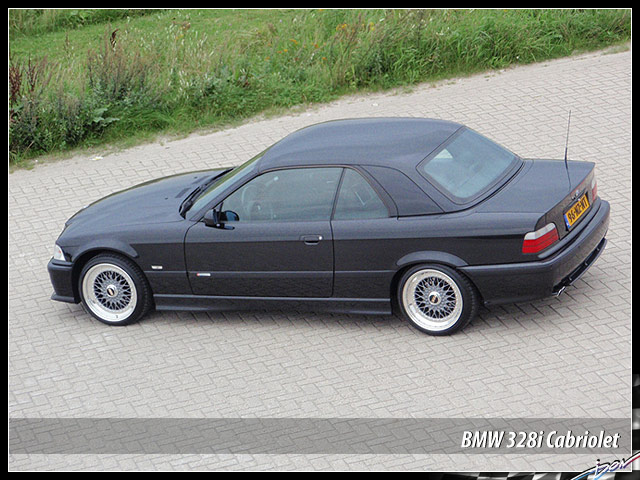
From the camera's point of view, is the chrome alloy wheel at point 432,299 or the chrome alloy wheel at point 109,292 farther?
the chrome alloy wheel at point 109,292

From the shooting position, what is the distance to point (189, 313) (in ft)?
27.9

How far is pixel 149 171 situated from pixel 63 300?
3.19m

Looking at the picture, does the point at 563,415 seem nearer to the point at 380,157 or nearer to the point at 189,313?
the point at 380,157

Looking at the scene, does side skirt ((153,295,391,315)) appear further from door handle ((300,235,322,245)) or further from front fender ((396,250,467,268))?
door handle ((300,235,322,245))

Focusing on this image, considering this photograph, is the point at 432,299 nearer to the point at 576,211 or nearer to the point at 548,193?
the point at 548,193

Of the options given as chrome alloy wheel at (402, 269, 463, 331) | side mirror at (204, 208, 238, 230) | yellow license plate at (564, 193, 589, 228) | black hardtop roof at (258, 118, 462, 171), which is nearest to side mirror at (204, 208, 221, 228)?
side mirror at (204, 208, 238, 230)

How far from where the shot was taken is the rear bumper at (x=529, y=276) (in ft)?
23.6

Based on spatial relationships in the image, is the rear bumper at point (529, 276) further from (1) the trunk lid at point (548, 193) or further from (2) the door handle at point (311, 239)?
(2) the door handle at point (311, 239)

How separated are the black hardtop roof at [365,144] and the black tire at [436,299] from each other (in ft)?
2.76

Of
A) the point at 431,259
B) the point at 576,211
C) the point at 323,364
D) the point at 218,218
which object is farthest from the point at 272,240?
the point at 576,211

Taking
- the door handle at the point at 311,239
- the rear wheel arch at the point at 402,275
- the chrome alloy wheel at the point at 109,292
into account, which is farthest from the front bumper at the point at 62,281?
the rear wheel arch at the point at 402,275

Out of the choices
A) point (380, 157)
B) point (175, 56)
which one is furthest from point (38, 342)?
point (175, 56)

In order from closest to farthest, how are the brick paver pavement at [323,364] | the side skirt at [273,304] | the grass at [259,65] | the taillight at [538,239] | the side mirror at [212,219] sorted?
the brick paver pavement at [323,364] → the taillight at [538,239] → the side skirt at [273,304] → the side mirror at [212,219] → the grass at [259,65]

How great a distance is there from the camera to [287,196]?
25.3 ft
